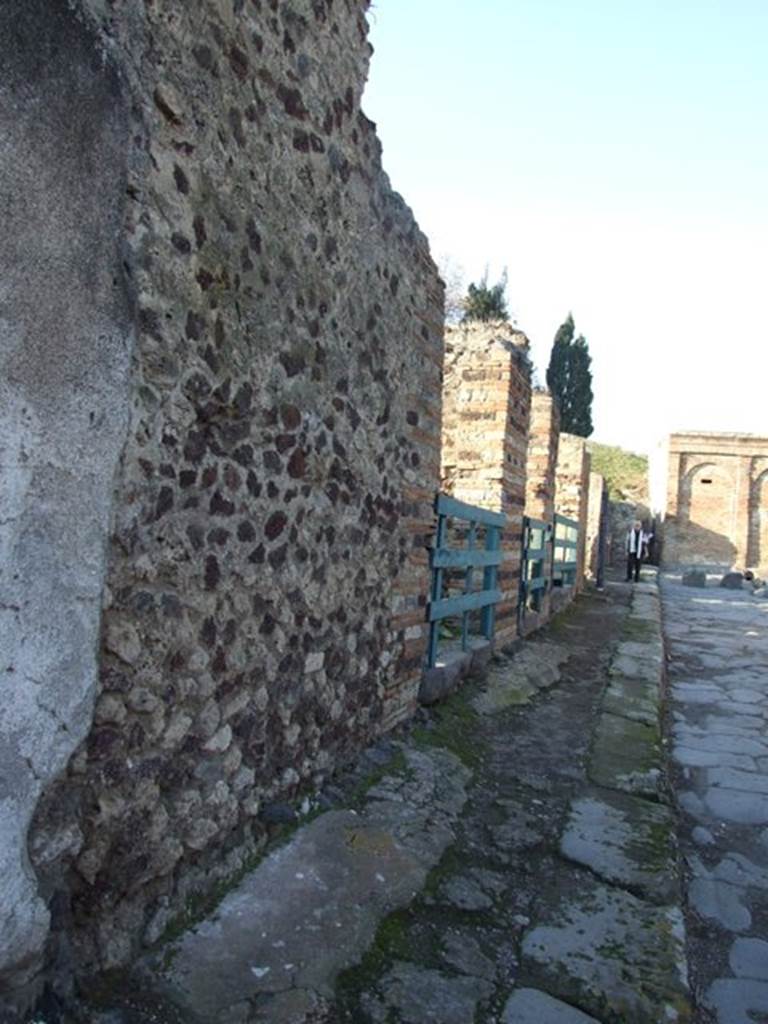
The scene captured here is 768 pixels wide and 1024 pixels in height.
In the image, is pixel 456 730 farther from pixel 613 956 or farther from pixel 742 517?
pixel 742 517

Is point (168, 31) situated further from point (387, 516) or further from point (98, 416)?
point (387, 516)

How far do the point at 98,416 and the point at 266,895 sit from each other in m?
1.44

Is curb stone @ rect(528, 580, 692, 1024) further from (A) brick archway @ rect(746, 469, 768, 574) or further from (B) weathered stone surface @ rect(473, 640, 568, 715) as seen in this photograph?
(A) brick archway @ rect(746, 469, 768, 574)

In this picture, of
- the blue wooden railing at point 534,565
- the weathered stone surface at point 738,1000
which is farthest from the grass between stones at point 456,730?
the blue wooden railing at point 534,565

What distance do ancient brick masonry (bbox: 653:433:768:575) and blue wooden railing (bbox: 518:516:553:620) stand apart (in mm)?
21546

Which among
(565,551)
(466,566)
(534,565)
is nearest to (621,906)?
(466,566)

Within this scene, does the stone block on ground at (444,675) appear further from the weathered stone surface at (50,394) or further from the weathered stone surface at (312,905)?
the weathered stone surface at (50,394)

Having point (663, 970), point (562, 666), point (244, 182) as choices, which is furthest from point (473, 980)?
point (562, 666)

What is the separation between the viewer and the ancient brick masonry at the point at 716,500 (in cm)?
2745

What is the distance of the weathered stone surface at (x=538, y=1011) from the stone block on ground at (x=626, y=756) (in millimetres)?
1580

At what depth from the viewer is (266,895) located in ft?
7.18

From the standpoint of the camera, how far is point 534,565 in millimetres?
7266

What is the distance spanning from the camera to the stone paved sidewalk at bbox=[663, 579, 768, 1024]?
2.27 metres

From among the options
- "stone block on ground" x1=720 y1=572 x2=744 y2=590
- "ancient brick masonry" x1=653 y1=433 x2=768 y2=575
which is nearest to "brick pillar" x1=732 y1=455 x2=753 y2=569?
"ancient brick masonry" x1=653 y1=433 x2=768 y2=575
